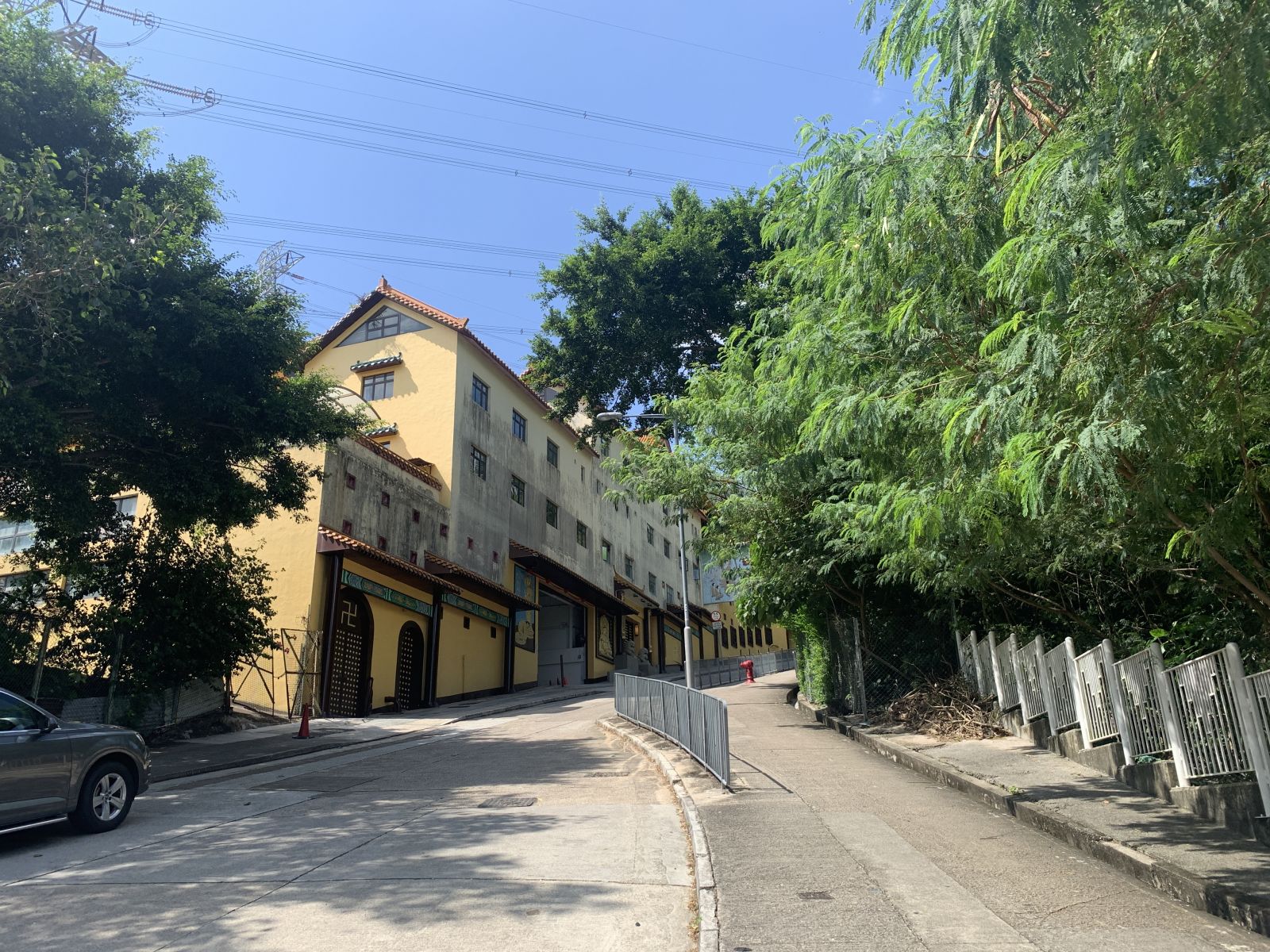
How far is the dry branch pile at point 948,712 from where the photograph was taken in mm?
12125

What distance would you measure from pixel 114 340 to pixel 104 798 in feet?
21.3

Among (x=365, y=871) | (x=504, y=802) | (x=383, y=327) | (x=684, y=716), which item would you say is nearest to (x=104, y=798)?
(x=365, y=871)

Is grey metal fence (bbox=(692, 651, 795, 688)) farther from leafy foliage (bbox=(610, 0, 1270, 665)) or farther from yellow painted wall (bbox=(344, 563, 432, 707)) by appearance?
leafy foliage (bbox=(610, 0, 1270, 665))

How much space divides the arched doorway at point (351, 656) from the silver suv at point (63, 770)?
13.7 metres

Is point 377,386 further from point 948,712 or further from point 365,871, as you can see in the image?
point 365,871

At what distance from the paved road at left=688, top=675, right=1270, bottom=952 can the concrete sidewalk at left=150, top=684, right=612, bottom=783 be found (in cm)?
844

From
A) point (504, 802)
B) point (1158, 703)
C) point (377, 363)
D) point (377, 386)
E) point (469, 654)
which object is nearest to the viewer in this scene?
point (1158, 703)

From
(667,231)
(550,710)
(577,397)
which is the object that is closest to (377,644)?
→ (550,710)

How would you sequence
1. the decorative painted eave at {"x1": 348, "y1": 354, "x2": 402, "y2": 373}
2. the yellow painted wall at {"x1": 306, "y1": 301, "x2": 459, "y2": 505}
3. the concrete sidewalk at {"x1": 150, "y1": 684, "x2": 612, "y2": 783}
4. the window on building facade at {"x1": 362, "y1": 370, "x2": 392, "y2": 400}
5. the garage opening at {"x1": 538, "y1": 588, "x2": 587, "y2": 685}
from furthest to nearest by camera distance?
1. the garage opening at {"x1": 538, "y1": 588, "x2": 587, "y2": 685}
2. the window on building facade at {"x1": 362, "y1": 370, "x2": 392, "y2": 400}
3. the decorative painted eave at {"x1": 348, "y1": 354, "x2": 402, "y2": 373}
4. the yellow painted wall at {"x1": 306, "y1": 301, "x2": 459, "y2": 505}
5. the concrete sidewalk at {"x1": 150, "y1": 684, "x2": 612, "y2": 783}

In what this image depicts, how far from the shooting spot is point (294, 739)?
1680 centimetres

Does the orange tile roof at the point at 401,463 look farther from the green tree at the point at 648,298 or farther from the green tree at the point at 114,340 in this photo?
the green tree at the point at 114,340

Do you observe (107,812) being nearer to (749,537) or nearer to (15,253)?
(15,253)

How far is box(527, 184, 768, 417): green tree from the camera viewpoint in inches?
858

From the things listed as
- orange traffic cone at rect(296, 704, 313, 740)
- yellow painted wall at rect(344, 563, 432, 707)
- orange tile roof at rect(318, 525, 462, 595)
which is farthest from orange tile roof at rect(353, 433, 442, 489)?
orange traffic cone at rect(296, 704, 313, 740)
